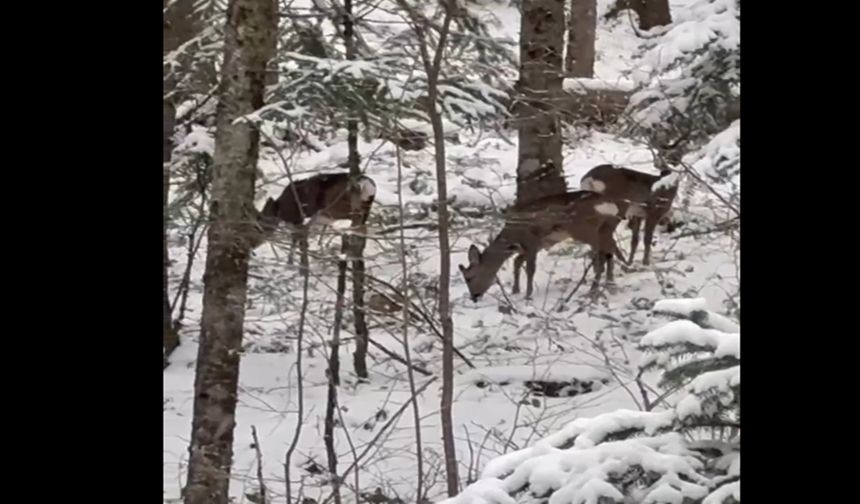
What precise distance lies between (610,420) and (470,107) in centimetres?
428

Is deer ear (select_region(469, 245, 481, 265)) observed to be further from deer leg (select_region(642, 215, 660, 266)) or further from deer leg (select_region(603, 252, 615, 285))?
deer leg (select_region(642, 215, 660, 266))

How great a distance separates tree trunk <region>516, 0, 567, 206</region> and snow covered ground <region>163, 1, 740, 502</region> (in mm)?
502

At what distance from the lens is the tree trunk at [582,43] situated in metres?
15.2

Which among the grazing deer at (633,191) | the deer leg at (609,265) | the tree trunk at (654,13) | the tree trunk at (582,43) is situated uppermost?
the tree trunk at (654,13)

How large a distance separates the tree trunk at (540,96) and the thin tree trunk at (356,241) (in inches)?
77.2

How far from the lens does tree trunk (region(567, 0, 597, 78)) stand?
15250 millimetres

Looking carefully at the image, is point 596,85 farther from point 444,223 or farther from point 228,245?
point 228,245

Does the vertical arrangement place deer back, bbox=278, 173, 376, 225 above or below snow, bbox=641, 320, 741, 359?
above

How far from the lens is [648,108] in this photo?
7.96 metres

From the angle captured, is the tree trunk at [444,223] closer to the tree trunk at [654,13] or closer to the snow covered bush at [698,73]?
the snow covered bush at [698,73]

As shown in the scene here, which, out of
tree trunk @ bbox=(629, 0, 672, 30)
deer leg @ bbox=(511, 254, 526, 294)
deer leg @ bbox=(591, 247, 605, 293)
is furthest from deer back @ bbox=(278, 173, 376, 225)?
tree trunk @ bbox=(629, 0, 672, 30)

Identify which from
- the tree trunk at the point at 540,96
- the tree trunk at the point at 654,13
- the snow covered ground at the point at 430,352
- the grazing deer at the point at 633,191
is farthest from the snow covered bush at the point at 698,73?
the tree trunk at the point at 654,13
